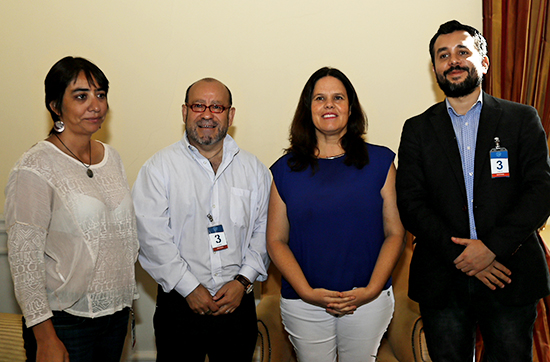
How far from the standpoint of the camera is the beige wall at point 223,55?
10.2 ft

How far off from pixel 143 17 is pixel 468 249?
2537 mm

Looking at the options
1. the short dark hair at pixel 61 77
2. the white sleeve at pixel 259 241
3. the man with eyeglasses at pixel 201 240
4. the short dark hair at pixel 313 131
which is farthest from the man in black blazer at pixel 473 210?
the short dark hair at pixel 61 77

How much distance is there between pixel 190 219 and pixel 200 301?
398 mm

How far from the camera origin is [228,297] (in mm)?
2264

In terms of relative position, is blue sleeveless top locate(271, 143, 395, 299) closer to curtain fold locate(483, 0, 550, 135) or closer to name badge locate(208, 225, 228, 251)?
name badge locate(208, 225, 228, 251)

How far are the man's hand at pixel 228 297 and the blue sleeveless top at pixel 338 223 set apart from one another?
26 centimetres

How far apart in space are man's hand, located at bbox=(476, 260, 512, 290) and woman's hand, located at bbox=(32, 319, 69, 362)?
5.69 ft

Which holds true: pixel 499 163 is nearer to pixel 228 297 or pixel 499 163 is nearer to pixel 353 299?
pixel 353 299

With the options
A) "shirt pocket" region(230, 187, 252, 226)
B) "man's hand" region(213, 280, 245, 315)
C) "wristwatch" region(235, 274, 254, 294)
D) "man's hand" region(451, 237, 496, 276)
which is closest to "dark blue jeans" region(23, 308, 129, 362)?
"man's hand" region(213, 280, 245, 315)

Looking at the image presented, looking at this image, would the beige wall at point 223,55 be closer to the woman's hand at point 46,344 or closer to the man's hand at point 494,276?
the man's hand at point 494,276

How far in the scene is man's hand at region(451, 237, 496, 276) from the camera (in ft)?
6.44

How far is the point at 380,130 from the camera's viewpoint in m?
3.21

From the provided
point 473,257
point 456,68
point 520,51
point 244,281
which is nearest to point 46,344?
point 244,281

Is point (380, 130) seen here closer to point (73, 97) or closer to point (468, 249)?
point (468, 249)
